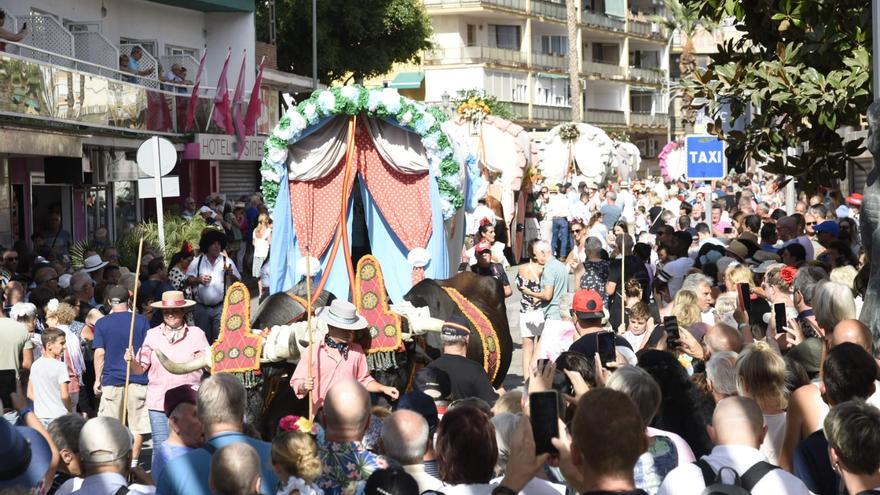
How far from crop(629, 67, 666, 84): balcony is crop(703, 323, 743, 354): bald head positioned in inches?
2666

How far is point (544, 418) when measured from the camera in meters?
4.98

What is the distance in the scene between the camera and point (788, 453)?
650 centimetres

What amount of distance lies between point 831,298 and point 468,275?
224 inches

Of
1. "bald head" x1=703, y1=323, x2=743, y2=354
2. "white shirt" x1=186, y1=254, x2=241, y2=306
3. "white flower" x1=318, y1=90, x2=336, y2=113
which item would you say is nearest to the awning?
"white shirt" x1=186, y1=254, x2=241, y2=306

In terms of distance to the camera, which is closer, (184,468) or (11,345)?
(184,468)

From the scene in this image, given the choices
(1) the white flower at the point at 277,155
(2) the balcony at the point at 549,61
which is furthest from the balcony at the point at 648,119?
(1) the white flower at the point at 277,155

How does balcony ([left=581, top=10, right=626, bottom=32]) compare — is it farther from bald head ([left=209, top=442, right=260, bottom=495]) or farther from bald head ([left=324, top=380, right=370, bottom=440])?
bald head ([left=209, top=442, right=260, bottom=495])

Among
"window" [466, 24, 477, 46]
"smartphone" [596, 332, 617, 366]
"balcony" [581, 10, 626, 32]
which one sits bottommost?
"smartphone" [596, 332, 617, 366]

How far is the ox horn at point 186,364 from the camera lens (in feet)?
32.9

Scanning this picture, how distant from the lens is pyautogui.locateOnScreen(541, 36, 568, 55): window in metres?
68.4

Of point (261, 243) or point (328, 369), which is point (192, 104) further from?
point (328, 369)

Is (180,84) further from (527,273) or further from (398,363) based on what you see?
(398,363)

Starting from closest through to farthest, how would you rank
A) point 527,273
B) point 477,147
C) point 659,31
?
point 527,273 < point 477,147 < point 659,31

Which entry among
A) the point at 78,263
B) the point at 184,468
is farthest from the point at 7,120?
the point at 184,468
